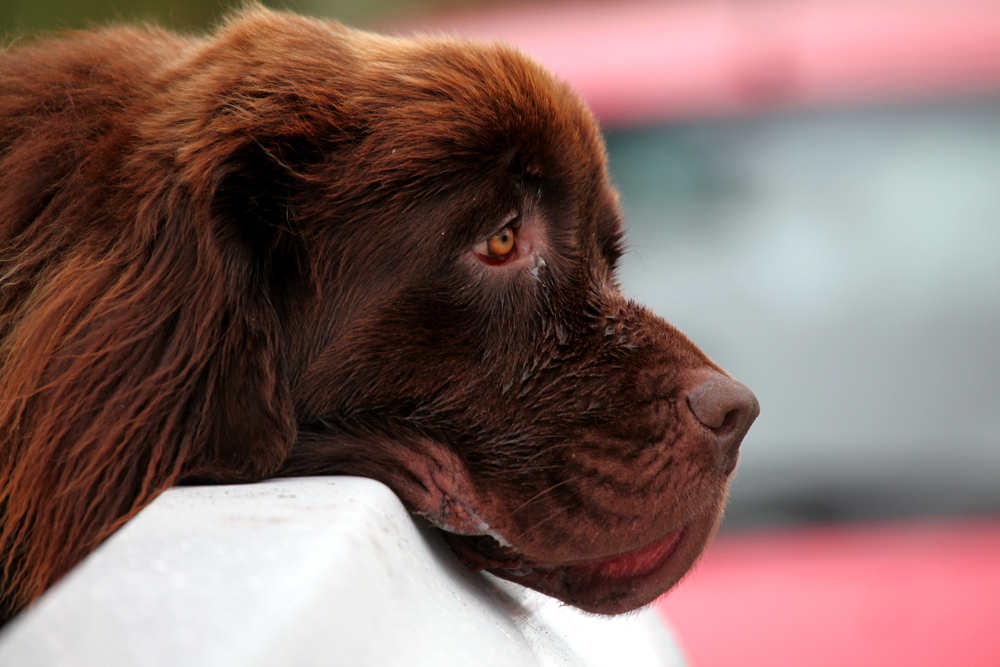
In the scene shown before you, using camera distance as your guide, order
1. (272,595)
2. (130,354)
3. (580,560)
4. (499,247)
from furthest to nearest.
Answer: (499,247)
(580,560)
(130,354)
(272,595)

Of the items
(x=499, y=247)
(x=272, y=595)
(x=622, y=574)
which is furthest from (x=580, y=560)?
(x=272, y=595)

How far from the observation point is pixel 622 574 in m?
2.06

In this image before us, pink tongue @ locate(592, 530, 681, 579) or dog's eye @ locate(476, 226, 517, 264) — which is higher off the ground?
dog's eye @ locate(476, 226, 517, 264)

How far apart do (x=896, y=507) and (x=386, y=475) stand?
9.71 ft

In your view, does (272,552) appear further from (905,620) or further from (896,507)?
(896,507)

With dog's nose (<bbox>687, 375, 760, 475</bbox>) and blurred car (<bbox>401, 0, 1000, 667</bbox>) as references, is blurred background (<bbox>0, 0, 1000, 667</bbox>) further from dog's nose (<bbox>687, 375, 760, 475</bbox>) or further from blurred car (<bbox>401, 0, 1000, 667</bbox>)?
dog's nose (<bbox>687, 375, 760, 475</bbox>)

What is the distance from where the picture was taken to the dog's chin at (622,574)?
2.02 metres

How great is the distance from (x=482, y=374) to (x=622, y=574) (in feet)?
1.73

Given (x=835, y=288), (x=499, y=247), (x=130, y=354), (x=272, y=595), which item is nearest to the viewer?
(x=272, y=595)

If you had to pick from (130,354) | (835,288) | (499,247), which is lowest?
(835,288)

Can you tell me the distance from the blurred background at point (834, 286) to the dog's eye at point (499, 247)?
149cm

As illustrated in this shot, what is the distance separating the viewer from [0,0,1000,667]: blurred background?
12.5 feet

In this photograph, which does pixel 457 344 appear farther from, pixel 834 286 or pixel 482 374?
pixel 834 286

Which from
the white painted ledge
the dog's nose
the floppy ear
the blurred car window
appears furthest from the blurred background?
the white painted ledge
